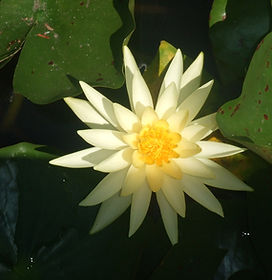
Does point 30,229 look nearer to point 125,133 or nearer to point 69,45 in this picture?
point 125,133

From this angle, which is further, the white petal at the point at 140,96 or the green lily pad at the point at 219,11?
the green lily pad at the point at 219,11

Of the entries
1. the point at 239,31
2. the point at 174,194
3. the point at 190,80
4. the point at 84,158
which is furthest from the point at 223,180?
the point at 239,31

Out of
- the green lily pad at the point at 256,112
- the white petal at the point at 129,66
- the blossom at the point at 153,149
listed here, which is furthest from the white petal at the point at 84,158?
the green lily pad at the point at 256,112

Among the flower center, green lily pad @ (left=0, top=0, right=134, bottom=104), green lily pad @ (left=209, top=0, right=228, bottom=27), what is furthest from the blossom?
green lily pad @ (left=209, top=0, right=228, bottom=27)

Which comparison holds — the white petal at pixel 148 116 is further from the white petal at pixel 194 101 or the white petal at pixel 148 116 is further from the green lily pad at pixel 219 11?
the green lily pad at pixel 219 11

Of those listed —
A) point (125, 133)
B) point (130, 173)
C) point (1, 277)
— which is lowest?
point (1, 277)

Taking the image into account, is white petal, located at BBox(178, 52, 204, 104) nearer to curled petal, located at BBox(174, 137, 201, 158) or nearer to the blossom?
the blossom

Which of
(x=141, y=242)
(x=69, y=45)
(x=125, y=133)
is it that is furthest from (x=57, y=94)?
(x=141, y=242)
